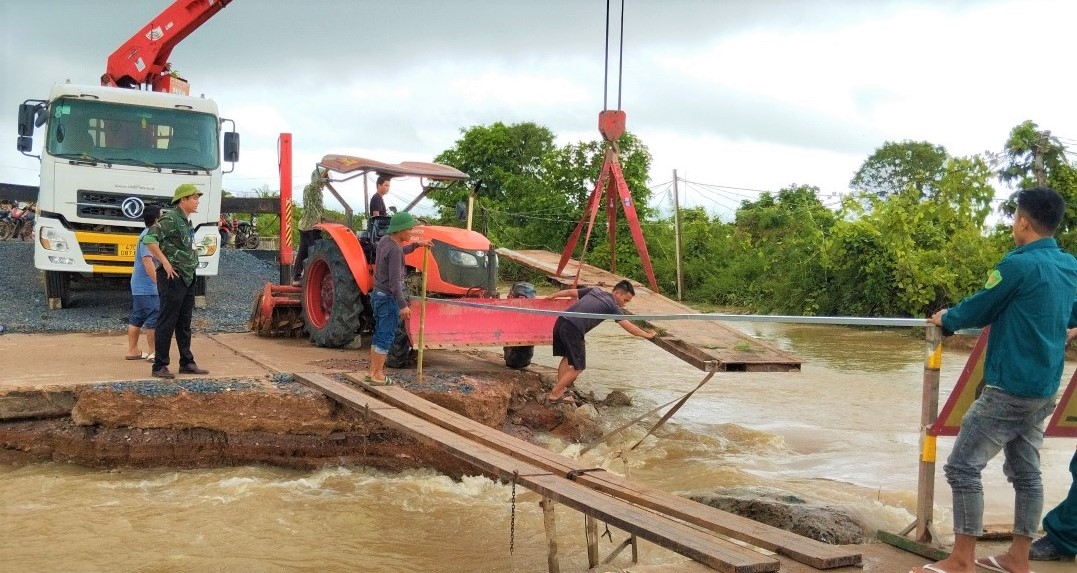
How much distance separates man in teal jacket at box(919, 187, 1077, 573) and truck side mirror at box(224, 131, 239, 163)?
9.23 meters

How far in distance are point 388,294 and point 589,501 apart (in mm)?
3123

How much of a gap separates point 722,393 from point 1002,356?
24.3 ft

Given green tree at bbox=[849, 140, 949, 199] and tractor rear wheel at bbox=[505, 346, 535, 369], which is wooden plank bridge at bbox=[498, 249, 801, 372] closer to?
tractor rear wheel at bbox=[505, 346, 535, 369]

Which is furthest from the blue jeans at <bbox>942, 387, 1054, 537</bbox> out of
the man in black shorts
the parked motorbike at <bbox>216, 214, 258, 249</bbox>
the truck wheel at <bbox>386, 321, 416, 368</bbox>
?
→ the parked motorbike at <bbox>216, 214, 258, 249</bbox>

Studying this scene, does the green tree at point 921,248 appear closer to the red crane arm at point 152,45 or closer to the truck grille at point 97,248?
the red crane arm at point 152,45

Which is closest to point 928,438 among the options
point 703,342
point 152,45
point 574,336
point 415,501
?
point 703,342

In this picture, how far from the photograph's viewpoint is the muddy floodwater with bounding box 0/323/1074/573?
16.9 ft

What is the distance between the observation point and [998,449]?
144 inches

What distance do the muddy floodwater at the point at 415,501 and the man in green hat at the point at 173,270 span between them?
942 mm

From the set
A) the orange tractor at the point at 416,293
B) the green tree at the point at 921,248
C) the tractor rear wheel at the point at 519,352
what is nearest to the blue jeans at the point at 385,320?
the orange tractor at the point at 416,293

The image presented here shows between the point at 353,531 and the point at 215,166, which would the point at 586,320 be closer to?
the point at 353,531

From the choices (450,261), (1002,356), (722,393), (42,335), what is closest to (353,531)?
(450,261)

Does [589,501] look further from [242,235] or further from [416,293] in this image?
[242,235]

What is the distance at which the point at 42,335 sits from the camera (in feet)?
30.7
